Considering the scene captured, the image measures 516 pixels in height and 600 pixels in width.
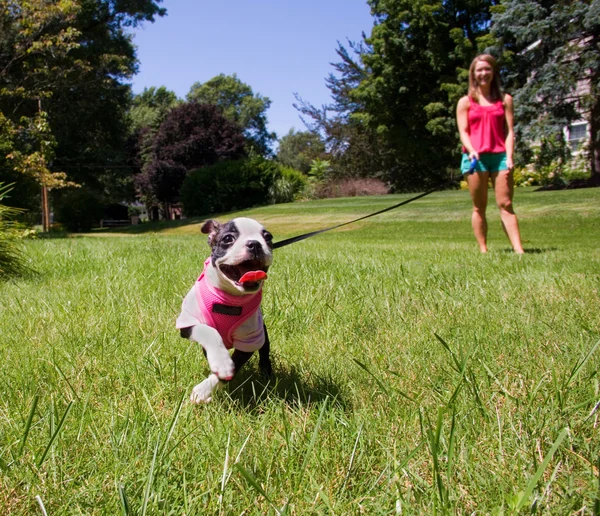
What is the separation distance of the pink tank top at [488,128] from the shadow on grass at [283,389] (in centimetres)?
493

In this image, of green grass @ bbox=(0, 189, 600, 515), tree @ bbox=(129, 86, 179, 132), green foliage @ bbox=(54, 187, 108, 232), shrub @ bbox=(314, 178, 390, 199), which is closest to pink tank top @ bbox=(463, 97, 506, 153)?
green grass @ bbox=(0, 189, 600, 515)

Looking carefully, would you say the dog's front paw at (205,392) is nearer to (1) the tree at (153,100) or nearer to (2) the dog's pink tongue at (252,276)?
(2) the dog's pink tongue at (252,276)

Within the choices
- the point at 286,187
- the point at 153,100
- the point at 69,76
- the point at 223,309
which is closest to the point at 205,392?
the point at 223,309

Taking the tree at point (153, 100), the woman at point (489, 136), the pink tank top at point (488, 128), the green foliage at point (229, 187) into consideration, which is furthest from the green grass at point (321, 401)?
the tree at point (153, 100)

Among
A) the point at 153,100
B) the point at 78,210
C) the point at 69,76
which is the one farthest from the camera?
the point at 153,100

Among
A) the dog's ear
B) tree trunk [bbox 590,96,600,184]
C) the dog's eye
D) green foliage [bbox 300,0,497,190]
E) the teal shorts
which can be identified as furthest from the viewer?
green foliage [bbox 300,0,497,190]

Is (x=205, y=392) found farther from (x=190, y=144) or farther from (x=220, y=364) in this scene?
(x=190, y=144)

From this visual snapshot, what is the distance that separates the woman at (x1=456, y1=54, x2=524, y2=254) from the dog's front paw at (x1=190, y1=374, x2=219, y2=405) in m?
5.22

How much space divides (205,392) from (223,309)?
12.5 inches

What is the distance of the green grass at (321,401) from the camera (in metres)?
1.39

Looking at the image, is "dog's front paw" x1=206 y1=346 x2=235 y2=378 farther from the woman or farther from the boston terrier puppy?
the woman

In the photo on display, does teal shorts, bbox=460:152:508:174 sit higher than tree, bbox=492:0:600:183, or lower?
lower

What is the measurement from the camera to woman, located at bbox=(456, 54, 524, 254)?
21.5ft

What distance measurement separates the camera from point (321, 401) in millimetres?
→ 2102
